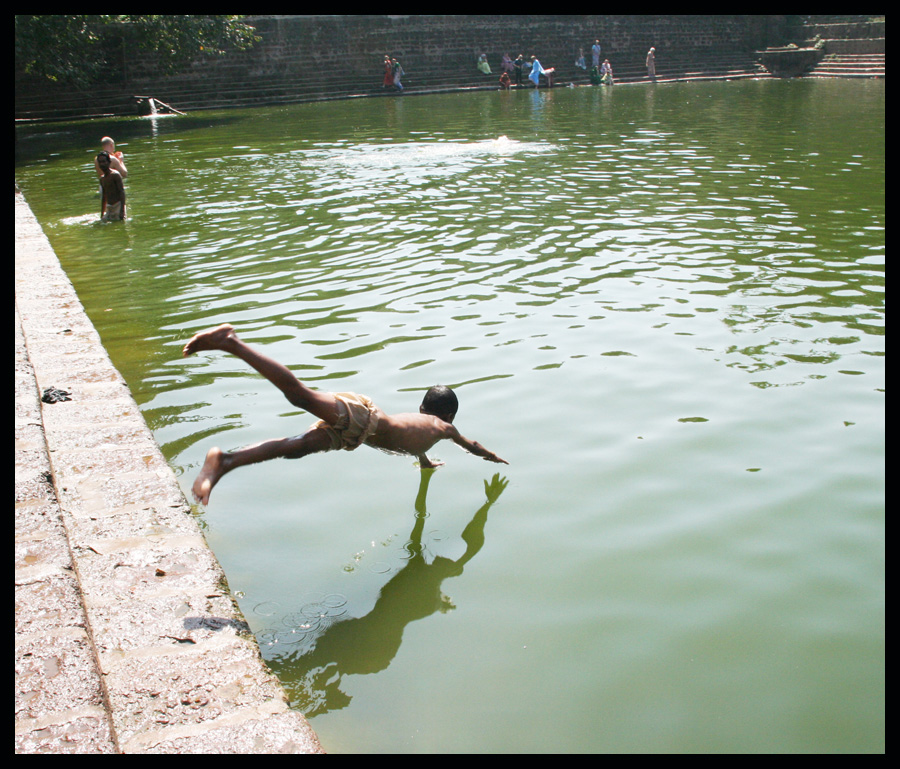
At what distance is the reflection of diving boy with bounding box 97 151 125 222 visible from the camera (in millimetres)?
12180

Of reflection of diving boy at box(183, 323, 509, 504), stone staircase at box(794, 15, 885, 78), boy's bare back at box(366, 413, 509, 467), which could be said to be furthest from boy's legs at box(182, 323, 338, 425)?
stone staircase at box(794, 15, 885, 78)

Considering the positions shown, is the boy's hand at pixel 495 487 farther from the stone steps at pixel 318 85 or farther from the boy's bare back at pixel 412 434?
the stone steps at pixel 318 85

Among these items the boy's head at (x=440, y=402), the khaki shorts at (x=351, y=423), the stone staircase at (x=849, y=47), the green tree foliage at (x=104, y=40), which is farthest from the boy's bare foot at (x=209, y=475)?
the stone staircase at (x=849, y=47)

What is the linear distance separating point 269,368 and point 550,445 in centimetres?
239

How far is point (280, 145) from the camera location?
20750 mm

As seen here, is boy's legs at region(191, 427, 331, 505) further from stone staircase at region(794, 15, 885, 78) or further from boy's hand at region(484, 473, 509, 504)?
stone staircase at region(794, 15, 885, 78)

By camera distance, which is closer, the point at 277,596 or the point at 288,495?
the point at 277,596

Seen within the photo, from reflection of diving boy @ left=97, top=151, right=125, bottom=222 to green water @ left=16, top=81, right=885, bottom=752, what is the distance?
286mm

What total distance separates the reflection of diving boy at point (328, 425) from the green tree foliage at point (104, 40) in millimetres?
23860

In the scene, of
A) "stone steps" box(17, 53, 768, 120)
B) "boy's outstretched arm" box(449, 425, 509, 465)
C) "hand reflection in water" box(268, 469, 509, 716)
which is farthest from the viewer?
"stone steps" box(17, 53, 768, 120)

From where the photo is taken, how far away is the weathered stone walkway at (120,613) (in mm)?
3123
